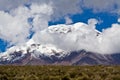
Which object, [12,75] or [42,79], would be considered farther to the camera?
[12,75]

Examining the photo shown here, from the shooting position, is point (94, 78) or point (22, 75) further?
point (22, 75)

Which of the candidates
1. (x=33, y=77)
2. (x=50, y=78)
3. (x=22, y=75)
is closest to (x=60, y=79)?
(x=50, y=78)

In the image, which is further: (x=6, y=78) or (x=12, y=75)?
(x=12, y=75)

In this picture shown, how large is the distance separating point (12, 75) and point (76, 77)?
289 inches

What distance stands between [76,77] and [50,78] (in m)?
2.83

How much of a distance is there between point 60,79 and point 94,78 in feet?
12.0

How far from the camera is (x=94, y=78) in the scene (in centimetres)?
3388

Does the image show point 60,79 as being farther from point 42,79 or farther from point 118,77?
point 118,77

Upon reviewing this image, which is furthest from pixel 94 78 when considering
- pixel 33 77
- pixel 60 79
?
pixel 33 77

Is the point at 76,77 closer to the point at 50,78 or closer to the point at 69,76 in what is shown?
the point at 69,76

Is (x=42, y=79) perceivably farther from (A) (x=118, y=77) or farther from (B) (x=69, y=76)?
(A) (x=118, y=77)

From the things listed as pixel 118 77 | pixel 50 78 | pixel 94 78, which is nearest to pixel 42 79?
pixel 50 78

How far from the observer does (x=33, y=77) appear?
34.4 meters

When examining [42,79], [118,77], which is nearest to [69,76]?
[42,79]
